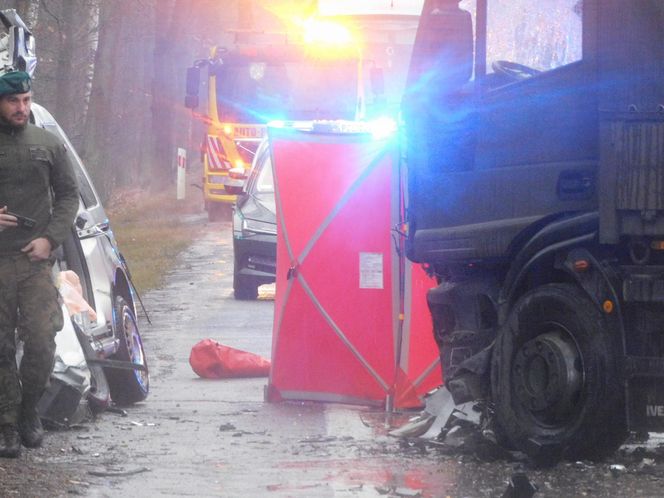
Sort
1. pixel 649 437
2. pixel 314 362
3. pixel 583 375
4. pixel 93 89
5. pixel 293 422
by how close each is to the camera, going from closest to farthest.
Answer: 1. pixel 583 375
2. pixel 649 437
3. pixel 293 422
4. pixel 314 362
5. pixel 93 89

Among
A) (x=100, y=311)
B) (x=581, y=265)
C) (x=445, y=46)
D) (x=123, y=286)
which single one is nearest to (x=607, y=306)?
(x=581, y=265)

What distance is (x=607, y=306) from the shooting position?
7977 millimetres

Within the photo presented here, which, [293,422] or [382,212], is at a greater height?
[382,212]

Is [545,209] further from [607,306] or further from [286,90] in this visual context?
[286,90]

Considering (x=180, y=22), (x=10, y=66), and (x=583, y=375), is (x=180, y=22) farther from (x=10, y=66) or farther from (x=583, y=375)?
(x=583, y=375)

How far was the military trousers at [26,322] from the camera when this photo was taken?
8844 millimetres

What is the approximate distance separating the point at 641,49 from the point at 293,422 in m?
3.44

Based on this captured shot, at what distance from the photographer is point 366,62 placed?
105 ft

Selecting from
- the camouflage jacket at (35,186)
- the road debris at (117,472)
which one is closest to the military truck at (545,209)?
the road debris at (117,472)

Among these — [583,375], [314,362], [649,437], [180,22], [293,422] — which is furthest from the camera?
[180,22]

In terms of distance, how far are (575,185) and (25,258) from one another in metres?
2.91

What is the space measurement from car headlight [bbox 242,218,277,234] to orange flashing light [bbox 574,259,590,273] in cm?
1067

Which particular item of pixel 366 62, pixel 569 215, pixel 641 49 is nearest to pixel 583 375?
pixel 569 215

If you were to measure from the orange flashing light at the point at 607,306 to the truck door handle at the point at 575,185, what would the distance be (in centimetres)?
54
